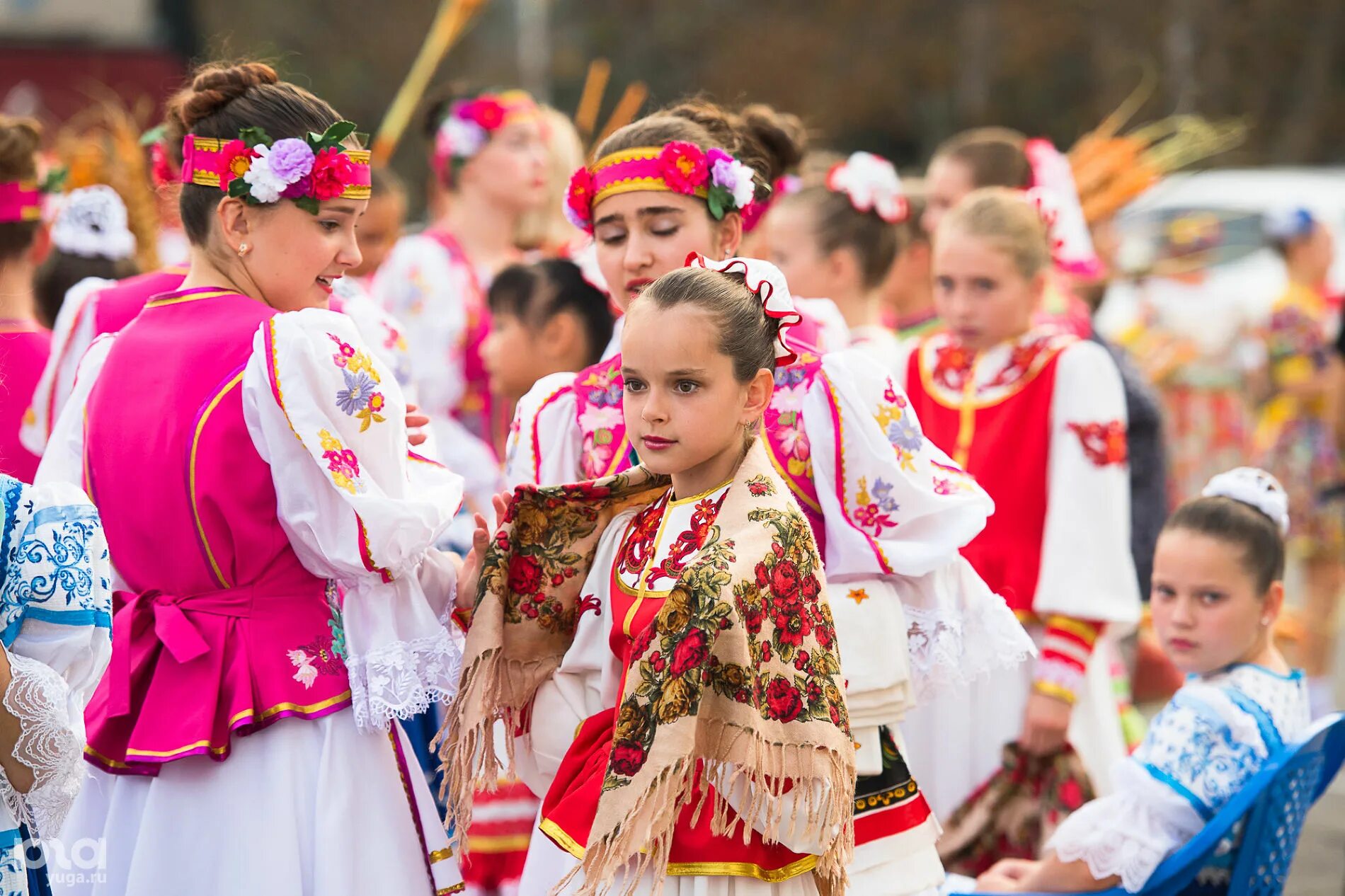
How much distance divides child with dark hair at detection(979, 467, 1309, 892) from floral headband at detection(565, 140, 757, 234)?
1.26 meters

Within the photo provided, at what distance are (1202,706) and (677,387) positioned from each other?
1.43 m

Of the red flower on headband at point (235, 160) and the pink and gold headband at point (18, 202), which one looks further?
the pink and gold headband at point (18, 202)

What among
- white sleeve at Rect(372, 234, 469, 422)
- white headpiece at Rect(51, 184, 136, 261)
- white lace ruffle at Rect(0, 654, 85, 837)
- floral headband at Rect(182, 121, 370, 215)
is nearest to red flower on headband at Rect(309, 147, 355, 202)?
floral headband at Rect(182, 121, 370, 215)

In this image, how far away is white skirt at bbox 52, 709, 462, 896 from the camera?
285cm

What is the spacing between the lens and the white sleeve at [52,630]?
2.31 metres

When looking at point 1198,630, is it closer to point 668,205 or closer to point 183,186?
point 668,205

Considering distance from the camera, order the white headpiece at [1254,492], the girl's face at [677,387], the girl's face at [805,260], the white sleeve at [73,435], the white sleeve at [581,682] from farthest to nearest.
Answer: the girl's face at [805,260], the white headpiece at [1254,492], the white sleeve at [73,435], the white sleeve at [581,682], the girl's face at [677,387]

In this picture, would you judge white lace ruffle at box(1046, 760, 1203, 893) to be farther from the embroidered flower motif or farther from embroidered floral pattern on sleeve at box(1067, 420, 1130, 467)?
the embroidered flower motif

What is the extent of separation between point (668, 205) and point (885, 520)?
2.43ft

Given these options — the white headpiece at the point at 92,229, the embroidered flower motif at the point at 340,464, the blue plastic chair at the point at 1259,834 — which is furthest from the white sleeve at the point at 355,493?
the white headpiece at the point at 92,229

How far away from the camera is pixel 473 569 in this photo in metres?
3.13

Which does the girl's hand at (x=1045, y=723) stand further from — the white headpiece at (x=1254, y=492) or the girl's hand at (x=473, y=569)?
the girl's hand at (x=473, y=569)

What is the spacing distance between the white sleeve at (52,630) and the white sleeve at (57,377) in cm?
177

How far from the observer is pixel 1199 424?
10.2m
